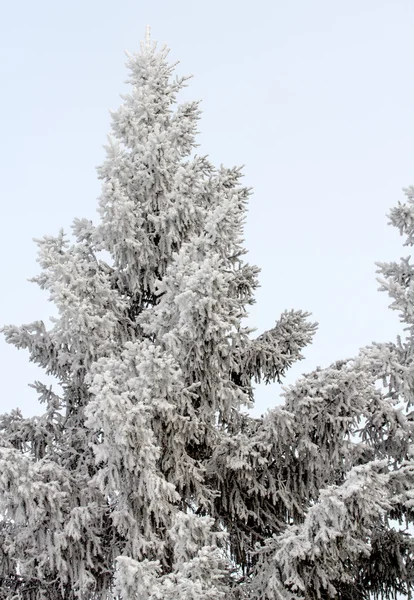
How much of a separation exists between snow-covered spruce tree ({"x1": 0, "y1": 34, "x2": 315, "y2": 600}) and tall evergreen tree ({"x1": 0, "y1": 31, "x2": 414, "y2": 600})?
3cm

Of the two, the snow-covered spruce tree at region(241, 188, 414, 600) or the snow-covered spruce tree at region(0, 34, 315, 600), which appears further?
the snow-covered spruce tree at region(0, 34, 315, 600)

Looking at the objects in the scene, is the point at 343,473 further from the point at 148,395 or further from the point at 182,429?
the point at 148,395

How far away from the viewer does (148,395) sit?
788 cm

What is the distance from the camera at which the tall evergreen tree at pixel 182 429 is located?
7605mm

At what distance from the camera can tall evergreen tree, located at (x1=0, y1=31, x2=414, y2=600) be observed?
7605mm

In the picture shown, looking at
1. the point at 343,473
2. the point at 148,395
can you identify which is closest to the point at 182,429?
the point at 148,395

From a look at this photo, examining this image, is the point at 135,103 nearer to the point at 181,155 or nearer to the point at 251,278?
the point at 181,155

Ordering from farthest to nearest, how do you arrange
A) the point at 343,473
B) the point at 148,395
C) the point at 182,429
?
the point at 343,473 < the point at 182,429 < the point at 148,395

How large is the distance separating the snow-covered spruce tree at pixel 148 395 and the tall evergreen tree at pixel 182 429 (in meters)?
0.03

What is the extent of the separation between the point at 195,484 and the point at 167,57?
663cm

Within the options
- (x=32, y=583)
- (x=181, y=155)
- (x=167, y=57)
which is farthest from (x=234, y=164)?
Result: (x=32, y=583)

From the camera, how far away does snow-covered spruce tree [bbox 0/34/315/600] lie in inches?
304

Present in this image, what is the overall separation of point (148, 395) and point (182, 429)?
1.02 m

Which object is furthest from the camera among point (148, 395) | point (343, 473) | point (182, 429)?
point (343, 473)
